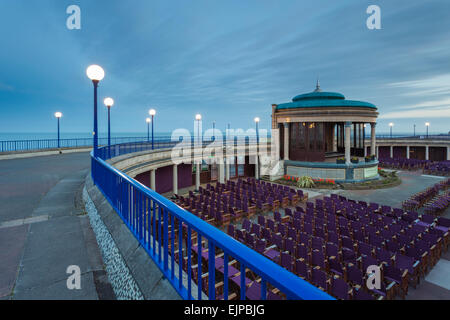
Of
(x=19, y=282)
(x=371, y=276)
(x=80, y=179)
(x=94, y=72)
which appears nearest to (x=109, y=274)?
(x=19, y=282)

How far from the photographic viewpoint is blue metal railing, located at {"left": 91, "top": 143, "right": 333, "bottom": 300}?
145 cm

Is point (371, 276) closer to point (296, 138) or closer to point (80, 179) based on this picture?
point (80, 179)

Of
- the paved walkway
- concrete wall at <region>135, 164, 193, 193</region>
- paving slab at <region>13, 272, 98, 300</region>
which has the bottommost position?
concrete wall at <region>135, 164, 193, 193</region>

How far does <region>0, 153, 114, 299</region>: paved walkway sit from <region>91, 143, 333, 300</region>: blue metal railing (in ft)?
2.55

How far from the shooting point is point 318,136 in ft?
90.9

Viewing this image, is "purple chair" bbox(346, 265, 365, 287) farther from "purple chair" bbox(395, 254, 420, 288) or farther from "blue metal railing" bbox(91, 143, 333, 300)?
"blue metal railing" bbox(91, 143, 333, 300)

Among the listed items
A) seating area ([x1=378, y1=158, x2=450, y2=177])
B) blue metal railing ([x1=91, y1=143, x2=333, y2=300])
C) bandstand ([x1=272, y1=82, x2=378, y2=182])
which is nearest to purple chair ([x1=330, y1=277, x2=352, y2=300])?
blue metal railing ([x1=91, y1=143, x2=333, y2=300])

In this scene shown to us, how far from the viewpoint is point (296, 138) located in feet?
96.6

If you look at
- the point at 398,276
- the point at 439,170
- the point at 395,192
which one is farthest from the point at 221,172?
the point at 439,170

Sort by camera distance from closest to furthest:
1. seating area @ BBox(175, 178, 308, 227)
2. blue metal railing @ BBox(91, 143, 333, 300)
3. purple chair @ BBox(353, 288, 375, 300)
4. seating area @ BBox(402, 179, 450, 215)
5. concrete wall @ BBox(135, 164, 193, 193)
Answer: blue metal railing @ BBox(91, 143, 333, 300), purple chair @ BBox(353, 288, 375, 300), seating area @ BBox(175, 178, 308, 227), seating area @ BBox(402, 179, 450, 215), concrete wall @ BBox(135, 164, 193, 193)

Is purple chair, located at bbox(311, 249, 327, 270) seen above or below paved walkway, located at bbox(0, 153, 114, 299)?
below

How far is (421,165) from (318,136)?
61.0 ft

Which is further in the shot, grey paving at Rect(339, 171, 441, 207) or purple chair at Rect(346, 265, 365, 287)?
grey paving at Rect(339, 171, 441, 207)

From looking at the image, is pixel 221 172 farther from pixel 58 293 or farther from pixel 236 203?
pixel 58 293
